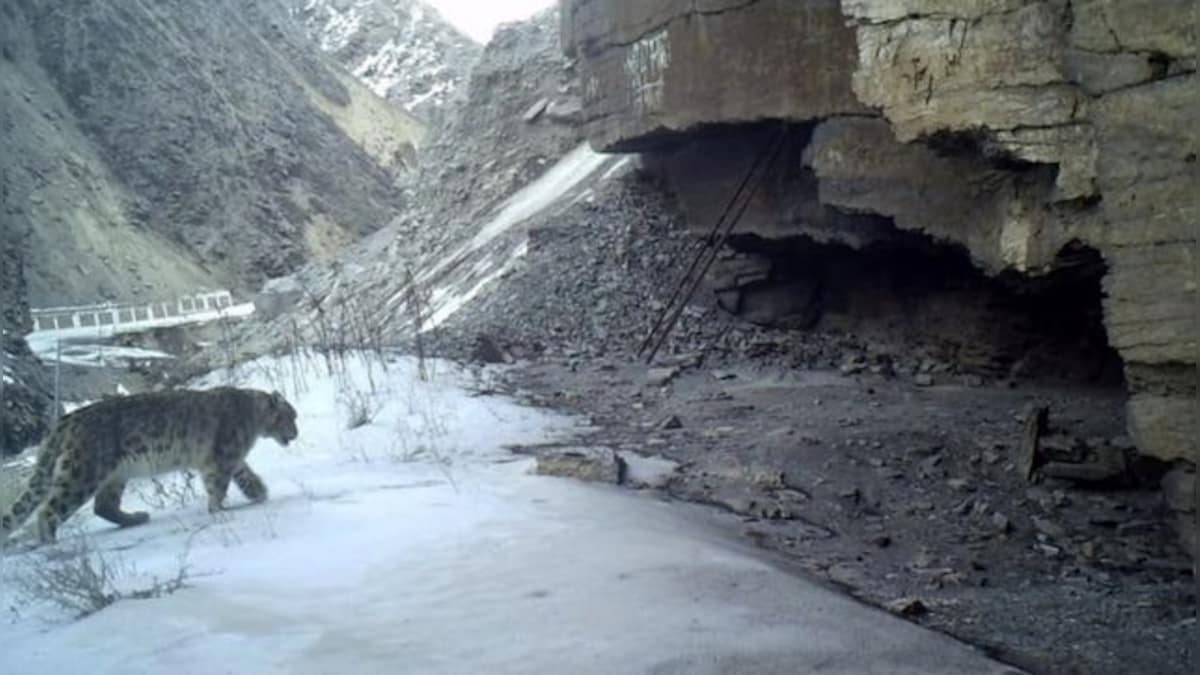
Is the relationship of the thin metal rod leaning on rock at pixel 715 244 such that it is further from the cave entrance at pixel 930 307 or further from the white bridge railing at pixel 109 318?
the white bridge railing at pixel 109 318

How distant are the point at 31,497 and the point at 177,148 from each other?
97.5 ft

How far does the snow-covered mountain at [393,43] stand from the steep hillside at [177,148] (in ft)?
36.2

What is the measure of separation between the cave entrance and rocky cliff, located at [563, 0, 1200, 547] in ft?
1.77

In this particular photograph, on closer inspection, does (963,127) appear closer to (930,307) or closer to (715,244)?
(930,307)

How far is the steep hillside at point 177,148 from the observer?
15.8 metres

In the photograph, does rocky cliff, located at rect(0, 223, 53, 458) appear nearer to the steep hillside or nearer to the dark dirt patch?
the steep hillside

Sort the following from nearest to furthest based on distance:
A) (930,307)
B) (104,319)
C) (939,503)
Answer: (939,503)
(104,319)
(930,307)

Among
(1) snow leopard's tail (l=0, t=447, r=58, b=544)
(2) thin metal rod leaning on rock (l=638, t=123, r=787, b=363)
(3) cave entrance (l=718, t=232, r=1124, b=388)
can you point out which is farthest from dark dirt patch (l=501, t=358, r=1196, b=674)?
(1) snow leopard's tail (l=0, t=447, r=58, b=544)

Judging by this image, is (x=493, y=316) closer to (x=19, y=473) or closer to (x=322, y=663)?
(x=19, y=473)

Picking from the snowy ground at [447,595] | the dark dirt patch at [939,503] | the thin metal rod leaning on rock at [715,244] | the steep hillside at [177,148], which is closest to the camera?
the snowy ground at [447,595]

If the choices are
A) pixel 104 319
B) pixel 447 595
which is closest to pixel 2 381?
pixel 447 595

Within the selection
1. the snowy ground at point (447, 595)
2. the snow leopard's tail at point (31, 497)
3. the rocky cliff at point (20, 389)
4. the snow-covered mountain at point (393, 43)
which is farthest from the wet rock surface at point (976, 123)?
the snow-covered mountain at point (393, 43)

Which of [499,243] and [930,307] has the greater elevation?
[499,243]

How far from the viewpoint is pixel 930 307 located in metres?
10.9
